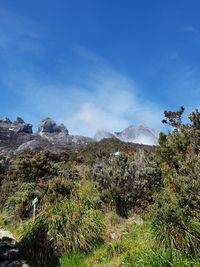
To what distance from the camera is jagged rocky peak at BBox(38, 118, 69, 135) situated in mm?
141425

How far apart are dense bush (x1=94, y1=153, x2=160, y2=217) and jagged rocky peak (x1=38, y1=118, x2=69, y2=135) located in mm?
124467

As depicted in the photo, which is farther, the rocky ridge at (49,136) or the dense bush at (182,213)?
the rocky ridge at (49,136)

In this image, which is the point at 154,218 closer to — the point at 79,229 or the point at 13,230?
the point at 79,229

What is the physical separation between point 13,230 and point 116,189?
13.4 ft

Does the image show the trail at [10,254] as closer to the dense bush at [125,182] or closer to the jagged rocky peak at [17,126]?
the dense bush at [125,182]

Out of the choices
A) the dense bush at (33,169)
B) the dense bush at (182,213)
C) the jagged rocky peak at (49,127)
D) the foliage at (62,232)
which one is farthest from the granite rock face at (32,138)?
the dense bush at (182,213)

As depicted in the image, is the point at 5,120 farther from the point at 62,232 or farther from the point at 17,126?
the point at 62,232

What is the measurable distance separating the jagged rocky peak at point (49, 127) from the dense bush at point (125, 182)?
124 meters

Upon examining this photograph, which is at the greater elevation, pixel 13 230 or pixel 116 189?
pixel 116 189

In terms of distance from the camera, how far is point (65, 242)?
10.7 m

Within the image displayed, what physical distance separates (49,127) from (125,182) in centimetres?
13139

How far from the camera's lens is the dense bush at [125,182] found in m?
14.0

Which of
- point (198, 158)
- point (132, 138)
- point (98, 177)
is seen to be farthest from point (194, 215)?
point (132, 138)

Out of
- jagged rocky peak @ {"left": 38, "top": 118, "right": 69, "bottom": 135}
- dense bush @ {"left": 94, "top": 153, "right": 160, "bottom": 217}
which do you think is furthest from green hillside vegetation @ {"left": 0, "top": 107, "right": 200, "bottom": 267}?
jagged rocky peak @ {"left": 38, "top": 118, "right": 69, "bottom": 135}
